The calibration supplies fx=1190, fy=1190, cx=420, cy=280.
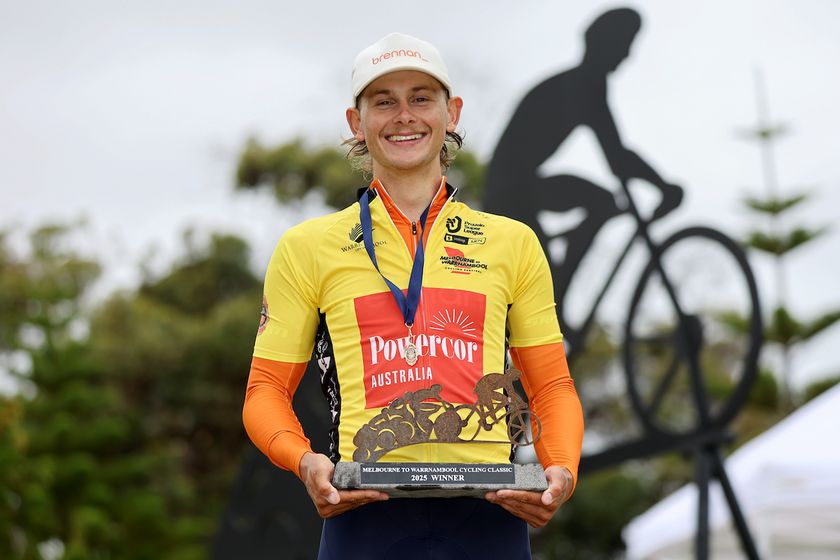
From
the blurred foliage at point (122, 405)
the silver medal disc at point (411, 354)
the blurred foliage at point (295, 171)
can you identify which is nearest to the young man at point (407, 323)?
the silver medal disc at point (411, 354)

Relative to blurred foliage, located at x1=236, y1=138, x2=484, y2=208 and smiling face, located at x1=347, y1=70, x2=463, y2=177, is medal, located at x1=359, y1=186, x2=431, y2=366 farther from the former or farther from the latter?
blurred foliage, located at x1=236, y1=138, x2=484, y2=208

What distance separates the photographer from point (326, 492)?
1565mm

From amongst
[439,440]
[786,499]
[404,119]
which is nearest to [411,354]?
[439,440]

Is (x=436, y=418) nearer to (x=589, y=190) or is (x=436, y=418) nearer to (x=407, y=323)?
(x=407, y=323)

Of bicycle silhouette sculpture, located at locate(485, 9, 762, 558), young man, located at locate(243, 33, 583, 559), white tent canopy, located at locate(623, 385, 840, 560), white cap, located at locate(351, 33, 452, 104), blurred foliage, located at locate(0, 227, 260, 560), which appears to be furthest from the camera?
blurred foliage, located at locate(0, 227, 260, 560)

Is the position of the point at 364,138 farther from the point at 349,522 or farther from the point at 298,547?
the point at 298,547

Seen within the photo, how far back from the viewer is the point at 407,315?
5.61ft

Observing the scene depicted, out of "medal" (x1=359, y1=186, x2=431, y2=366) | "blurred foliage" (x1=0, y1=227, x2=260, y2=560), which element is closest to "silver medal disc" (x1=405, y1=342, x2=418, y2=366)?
"medal" (x1=359, y1=186, x2=431, y2=366)

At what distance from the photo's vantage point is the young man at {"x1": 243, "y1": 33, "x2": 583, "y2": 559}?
1683 millimetres

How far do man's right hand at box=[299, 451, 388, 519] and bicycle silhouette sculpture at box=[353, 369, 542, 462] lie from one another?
1.9 inches

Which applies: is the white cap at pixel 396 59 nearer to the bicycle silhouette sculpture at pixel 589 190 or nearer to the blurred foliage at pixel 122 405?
the bicycle silhouette sculpture at pixel 589 190

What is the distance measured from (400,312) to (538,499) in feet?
1.12

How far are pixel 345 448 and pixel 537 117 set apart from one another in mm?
2489

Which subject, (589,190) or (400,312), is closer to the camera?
(400,312)
